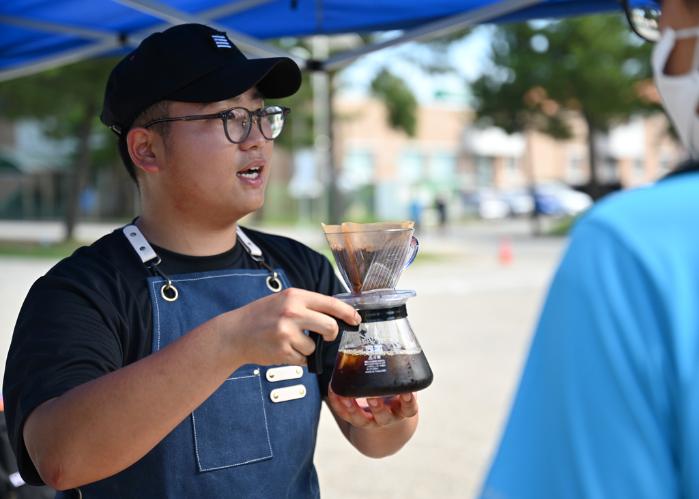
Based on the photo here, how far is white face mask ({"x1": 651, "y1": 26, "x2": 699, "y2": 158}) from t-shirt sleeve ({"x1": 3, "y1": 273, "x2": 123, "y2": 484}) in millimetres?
1147

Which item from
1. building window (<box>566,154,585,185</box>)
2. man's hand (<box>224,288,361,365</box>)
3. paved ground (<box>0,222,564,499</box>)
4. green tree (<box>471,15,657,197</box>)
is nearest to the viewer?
man's hand (<box>224,288,361,365</box>)

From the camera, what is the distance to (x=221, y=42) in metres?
2.12

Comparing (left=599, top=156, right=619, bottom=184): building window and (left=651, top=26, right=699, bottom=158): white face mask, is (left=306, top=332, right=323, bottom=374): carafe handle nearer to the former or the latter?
(left=651, top=26, right=699, bottom=158): white face mask

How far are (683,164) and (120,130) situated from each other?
155 centimetres

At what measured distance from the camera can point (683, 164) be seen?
0.97 metres

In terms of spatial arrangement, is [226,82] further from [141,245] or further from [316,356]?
[316,356]

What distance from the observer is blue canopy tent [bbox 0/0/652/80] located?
12.1ft

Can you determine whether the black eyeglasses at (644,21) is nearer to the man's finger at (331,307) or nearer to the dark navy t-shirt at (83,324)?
the man's finger at (331,307)

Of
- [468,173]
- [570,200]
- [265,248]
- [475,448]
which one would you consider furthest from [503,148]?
[265,248]

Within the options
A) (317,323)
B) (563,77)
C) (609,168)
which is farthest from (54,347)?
(609,168)

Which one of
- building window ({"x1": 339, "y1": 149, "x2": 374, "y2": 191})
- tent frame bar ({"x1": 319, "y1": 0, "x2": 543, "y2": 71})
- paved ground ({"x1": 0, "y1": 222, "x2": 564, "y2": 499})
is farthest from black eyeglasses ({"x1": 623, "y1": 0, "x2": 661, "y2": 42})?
building window ({"x1": 339, "y1": 149, "x2": 374, "y2": 191})

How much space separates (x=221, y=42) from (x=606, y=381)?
58.6 inches

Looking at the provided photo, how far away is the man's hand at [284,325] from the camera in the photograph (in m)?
1.49

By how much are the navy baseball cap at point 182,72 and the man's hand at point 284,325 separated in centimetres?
68
